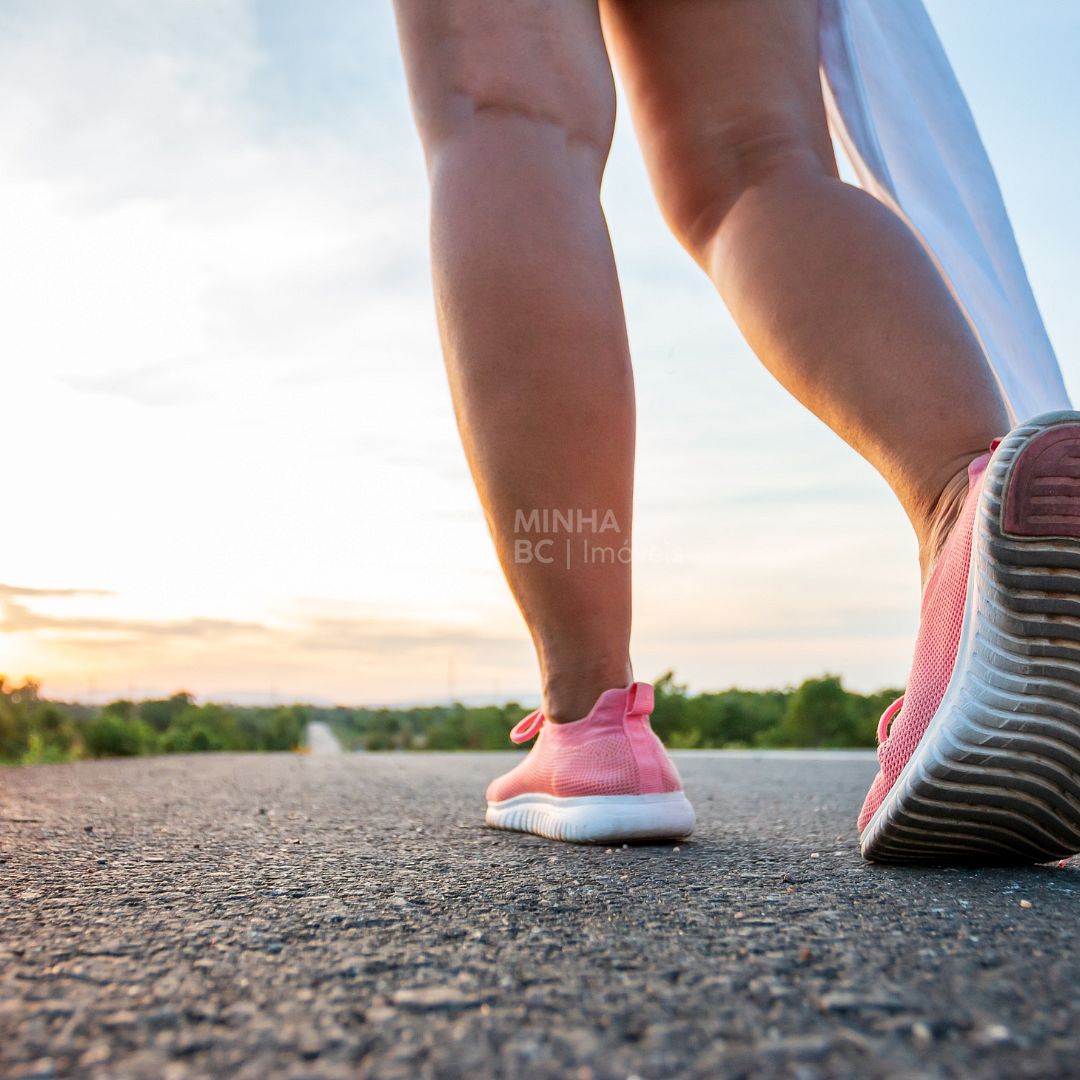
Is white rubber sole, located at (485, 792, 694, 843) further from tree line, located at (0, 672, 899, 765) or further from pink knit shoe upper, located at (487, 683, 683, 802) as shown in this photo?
tree line, located at (0, 672, 899, 765)

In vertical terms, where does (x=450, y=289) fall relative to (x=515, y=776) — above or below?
above

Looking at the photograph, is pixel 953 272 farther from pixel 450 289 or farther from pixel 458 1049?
pixel 458 1049

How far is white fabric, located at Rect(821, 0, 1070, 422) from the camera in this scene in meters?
1.41

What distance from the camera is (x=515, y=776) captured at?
134cm

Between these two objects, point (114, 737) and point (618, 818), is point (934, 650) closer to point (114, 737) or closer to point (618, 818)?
point (618, 818)

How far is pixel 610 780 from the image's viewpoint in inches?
46.6

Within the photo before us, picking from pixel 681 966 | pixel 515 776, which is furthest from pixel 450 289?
pixel 681 966

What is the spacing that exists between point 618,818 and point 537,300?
1.95 ft

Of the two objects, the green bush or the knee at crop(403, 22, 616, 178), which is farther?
the green bush

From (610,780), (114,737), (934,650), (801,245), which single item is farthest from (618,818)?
(114,737)

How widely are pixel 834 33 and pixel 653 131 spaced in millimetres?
327

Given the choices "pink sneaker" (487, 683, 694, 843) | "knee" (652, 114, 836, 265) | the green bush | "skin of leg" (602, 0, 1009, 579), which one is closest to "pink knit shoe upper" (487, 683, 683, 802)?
"pink sneaker" (487, 683, 694, 843)

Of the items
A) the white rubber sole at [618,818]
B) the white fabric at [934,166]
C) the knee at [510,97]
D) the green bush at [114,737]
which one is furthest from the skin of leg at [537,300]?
the green bush at [114,737]

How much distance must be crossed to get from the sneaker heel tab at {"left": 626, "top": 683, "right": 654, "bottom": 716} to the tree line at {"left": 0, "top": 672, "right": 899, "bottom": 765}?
15.2 feet
